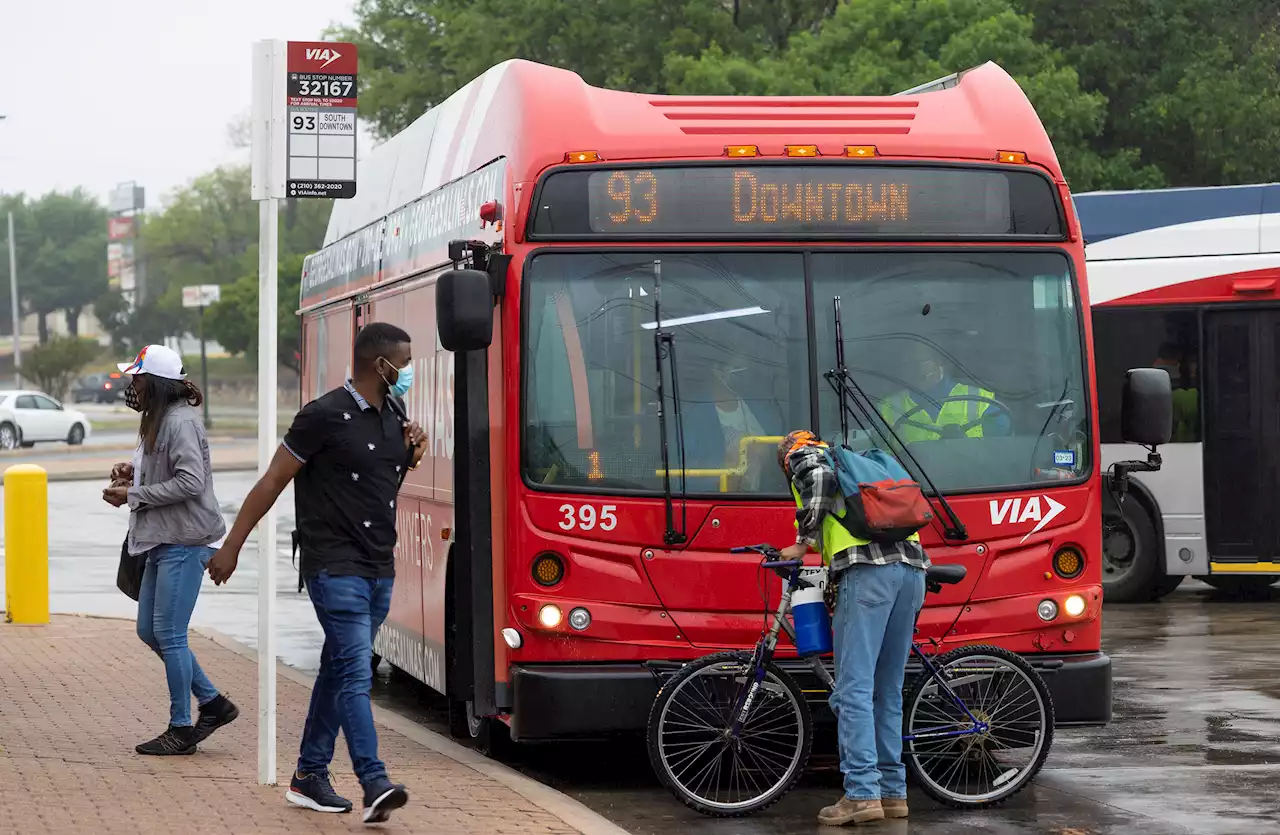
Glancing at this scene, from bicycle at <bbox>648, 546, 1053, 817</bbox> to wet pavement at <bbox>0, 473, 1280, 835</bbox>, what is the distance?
13cm

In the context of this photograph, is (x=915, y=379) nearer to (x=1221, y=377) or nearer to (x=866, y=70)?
(x=1221, y=377)

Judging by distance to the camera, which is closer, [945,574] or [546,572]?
[945,574]

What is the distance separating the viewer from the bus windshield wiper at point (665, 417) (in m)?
9.07

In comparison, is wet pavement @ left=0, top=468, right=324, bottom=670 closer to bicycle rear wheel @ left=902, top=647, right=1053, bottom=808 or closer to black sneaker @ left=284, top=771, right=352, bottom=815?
black sneaker @ left=284, top=771, right=352, bottom=815

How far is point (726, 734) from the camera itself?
8.80m

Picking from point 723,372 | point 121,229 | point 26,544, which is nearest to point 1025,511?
point 723,372

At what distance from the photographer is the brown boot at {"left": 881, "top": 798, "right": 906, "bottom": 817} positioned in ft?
28.4

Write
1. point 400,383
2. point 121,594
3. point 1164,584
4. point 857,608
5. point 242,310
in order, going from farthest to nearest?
point 242,310 < point 121,594 < point 1164,584 < point 857,608 < point 400,383

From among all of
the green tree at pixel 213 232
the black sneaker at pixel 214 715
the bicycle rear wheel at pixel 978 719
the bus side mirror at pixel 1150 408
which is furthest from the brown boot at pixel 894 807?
the green tree at pixel 213 232

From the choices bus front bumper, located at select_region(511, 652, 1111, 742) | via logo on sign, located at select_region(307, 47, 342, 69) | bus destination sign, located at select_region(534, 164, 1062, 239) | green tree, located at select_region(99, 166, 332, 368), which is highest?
green tree, located at select_region(99, 166, 332, 368)

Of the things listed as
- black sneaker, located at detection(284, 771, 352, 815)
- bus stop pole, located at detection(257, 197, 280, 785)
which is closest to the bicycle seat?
black sneaker, located at detection(284, 771, 352, 815)

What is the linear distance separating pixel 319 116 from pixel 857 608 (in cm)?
295

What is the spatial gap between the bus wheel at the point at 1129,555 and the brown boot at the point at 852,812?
9977 mm

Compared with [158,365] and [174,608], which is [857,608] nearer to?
[174,608]
